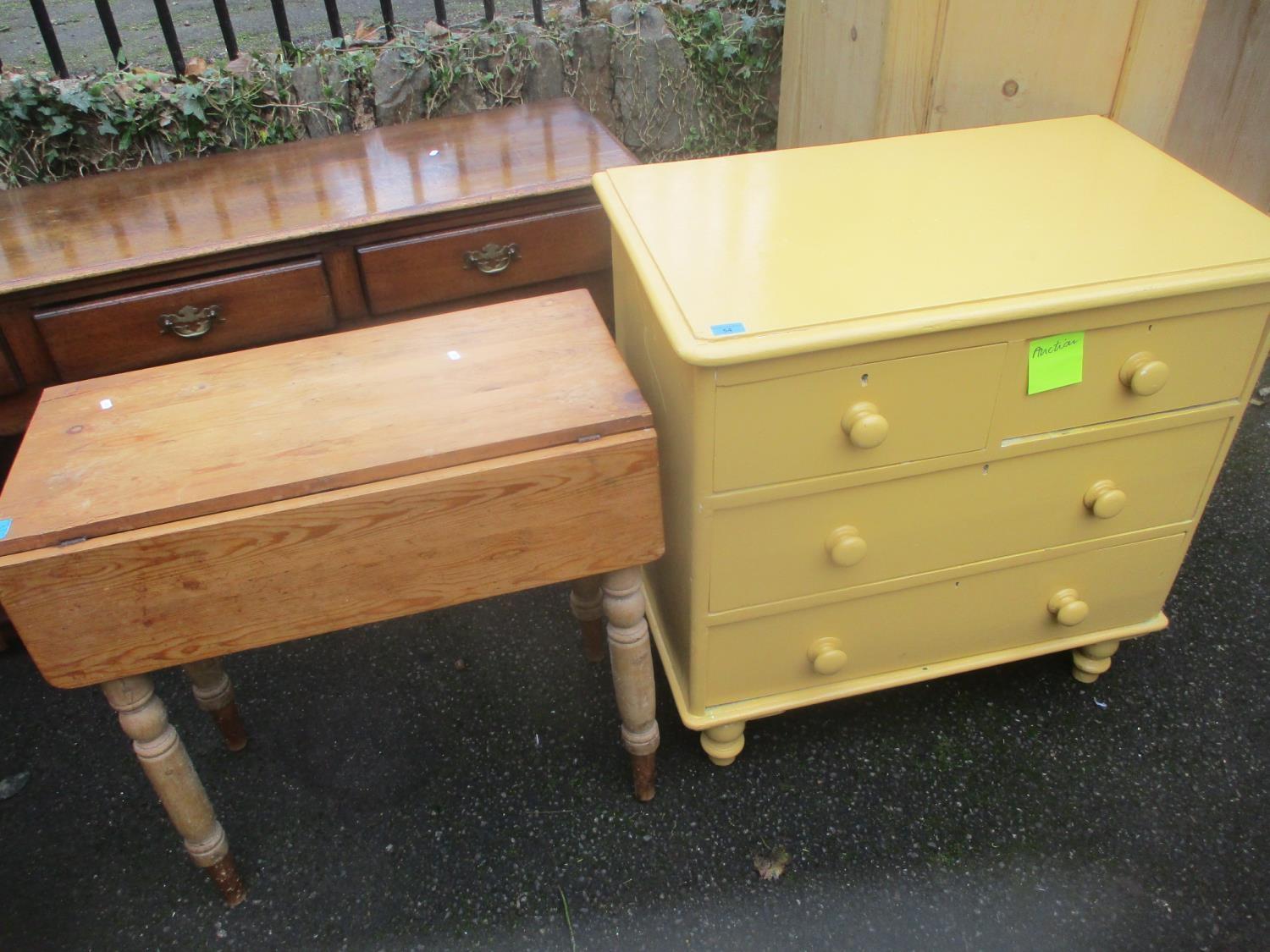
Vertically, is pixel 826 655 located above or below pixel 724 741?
above

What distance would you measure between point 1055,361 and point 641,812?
1.02 m

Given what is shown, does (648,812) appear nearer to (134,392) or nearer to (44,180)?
(134,392)

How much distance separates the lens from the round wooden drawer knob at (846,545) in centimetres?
143

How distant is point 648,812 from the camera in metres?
1.70

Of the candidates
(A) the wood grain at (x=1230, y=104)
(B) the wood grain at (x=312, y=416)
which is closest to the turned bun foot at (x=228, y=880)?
(B) the wood grain at (x=312, y=416)

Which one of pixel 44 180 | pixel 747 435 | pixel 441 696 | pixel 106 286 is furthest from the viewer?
pixel 44 180

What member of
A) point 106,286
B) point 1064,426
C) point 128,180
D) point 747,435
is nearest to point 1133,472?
point 1064,426

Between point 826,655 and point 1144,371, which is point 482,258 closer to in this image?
Result: point 826,655

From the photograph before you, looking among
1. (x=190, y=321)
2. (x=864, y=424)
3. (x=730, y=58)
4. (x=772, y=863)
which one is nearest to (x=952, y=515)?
(x=864, y=424)

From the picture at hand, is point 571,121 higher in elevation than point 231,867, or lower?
higher

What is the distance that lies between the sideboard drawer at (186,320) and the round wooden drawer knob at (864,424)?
1049mm

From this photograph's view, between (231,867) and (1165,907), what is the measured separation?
58.9 inches

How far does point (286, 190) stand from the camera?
1901mm

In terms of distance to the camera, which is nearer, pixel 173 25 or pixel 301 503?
pixel 301 503
